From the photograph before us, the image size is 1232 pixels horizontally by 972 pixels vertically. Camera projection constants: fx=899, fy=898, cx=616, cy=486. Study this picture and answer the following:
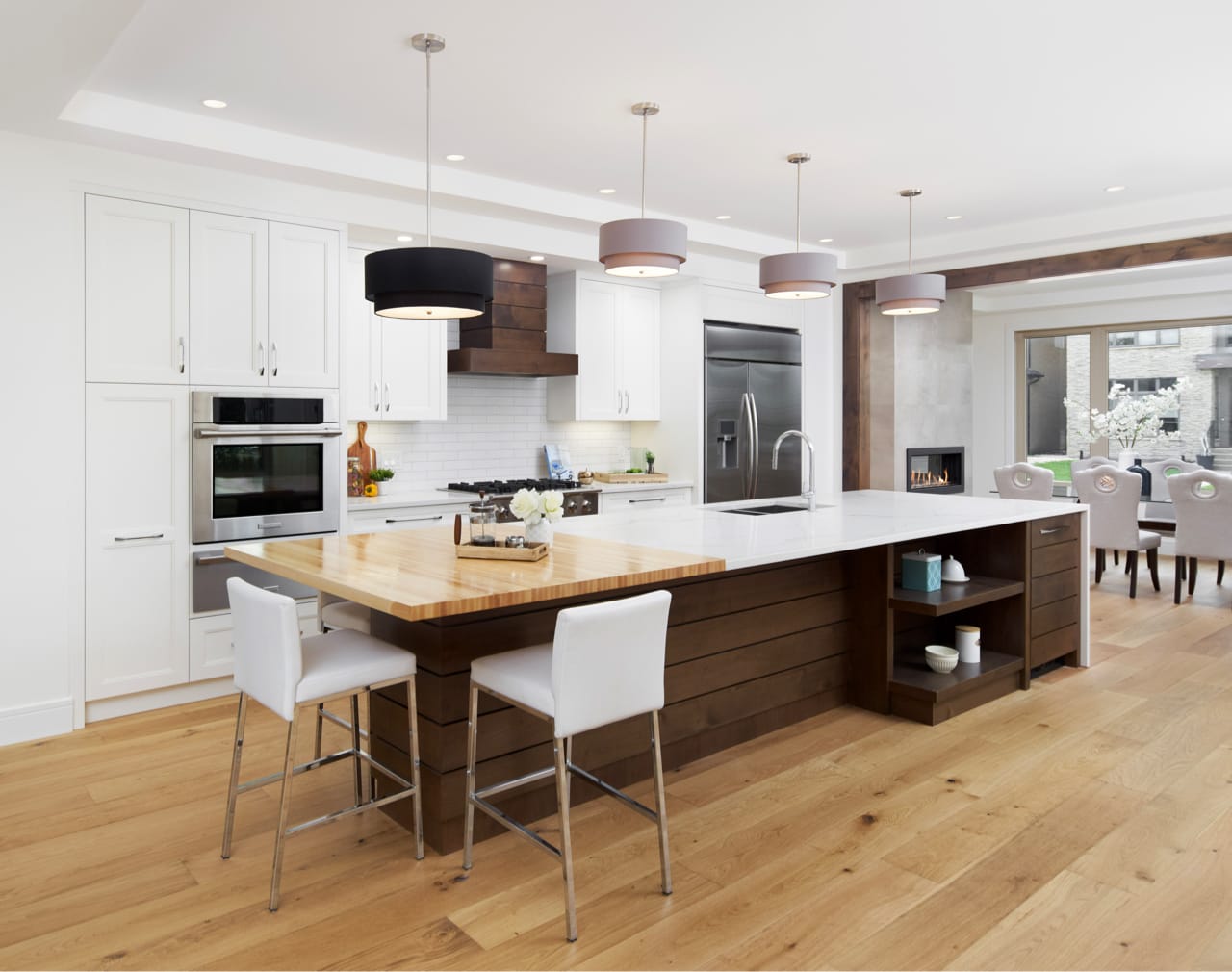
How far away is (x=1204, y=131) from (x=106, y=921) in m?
5.52

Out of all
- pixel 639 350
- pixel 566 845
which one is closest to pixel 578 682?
pixel 566 845

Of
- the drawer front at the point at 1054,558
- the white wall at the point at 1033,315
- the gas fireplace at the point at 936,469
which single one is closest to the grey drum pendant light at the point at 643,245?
the drawer front at the point at 1054,558

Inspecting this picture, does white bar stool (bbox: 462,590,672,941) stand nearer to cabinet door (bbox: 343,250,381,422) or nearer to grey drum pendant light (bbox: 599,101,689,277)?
grey drum pendant light (bbox: 599,101,689,277)

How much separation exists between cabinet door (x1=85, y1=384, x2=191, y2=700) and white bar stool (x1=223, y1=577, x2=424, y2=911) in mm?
1634

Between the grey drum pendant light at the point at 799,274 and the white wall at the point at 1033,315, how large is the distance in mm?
5580

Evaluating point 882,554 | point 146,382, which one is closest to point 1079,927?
point 882,554

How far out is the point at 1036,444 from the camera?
966 centimetres

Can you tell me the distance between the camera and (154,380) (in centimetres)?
411

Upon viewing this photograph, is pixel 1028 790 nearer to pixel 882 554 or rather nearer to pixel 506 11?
pixel 882 554

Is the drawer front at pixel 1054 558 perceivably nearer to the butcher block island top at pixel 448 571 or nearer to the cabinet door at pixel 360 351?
the butcher block island top at pixel 448 571

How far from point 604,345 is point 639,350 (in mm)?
339

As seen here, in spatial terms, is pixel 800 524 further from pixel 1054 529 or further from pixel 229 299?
pixel 229 299

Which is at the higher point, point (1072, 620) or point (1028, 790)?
point (1072, 620)

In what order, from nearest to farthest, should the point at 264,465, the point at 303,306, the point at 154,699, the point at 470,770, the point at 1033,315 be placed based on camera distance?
1. the point at 470,770
2. the point at 154,699
3. the point at 264,465
4. the point at 303,306
5. the point at 1033,315
